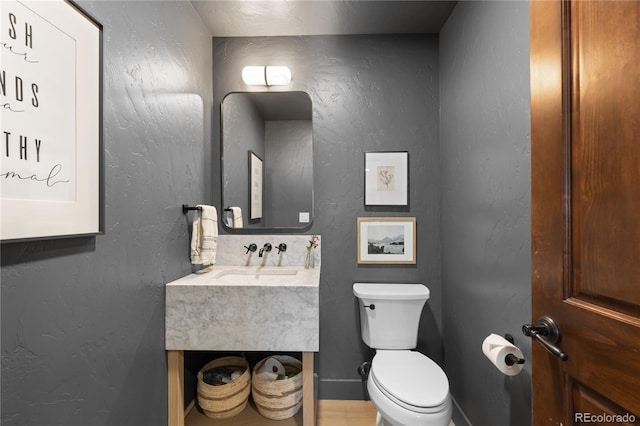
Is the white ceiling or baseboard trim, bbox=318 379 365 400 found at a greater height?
the white ceiling

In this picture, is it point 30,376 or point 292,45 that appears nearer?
point 30,376

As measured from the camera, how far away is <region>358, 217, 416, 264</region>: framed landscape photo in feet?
6.81

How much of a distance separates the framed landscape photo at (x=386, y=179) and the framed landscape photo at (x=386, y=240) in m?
0.13

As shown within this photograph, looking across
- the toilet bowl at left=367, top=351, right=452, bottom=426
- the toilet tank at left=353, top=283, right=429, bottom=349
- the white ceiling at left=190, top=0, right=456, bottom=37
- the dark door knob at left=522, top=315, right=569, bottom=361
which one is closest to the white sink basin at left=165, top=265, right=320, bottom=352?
the toilet bowl at left=367, top=351, right=452, bottom=426

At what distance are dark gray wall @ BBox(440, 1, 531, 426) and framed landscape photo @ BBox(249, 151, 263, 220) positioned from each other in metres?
1.25

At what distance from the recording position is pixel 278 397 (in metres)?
1.68

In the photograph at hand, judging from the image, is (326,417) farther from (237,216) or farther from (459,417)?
(237,216)

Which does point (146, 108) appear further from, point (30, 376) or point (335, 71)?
point (335, 71)

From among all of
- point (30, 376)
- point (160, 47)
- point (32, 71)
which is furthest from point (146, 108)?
point (30, 376)

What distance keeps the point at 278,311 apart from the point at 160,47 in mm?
1371

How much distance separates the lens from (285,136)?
2.08 metres

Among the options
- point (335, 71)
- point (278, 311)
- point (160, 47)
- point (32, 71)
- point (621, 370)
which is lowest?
point (278, 311)

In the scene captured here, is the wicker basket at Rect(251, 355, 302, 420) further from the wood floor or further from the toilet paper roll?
the toilet paper roll

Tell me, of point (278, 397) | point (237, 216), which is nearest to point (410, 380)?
point (278, 397)
